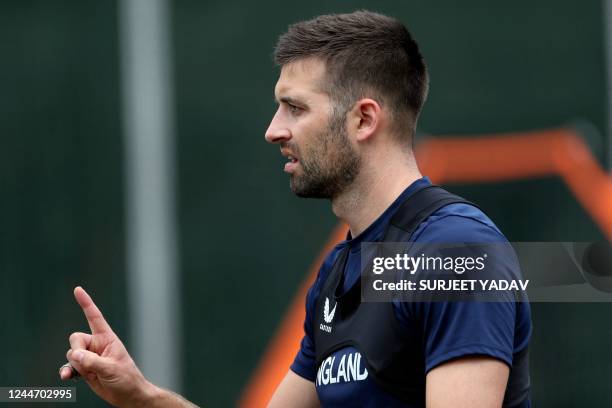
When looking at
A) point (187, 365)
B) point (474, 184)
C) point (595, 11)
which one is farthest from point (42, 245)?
point (595, 11)

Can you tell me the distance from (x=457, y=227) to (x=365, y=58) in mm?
669

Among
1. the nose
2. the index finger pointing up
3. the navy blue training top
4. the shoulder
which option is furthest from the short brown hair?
the index finger pointing up

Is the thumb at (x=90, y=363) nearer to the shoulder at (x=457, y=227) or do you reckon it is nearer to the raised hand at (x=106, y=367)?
the raised hand at (x=106, y=367)

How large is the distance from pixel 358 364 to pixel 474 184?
4952mm

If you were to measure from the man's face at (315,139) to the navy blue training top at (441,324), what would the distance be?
174mm

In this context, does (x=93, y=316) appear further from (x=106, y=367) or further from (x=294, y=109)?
(x=294, y=109)

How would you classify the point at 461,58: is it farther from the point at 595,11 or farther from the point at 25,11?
the point at 25,11

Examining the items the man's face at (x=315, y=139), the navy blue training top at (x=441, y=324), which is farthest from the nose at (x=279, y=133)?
the navy blue training top at (x=441, y=324)

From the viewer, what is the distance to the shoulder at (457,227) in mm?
2701

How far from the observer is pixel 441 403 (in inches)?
100

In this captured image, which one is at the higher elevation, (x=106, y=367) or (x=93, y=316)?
(x=93, y=316)

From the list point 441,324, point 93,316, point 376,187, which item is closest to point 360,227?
point 376,187

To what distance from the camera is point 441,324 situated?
8.55 feet

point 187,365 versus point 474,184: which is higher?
point 474,184
